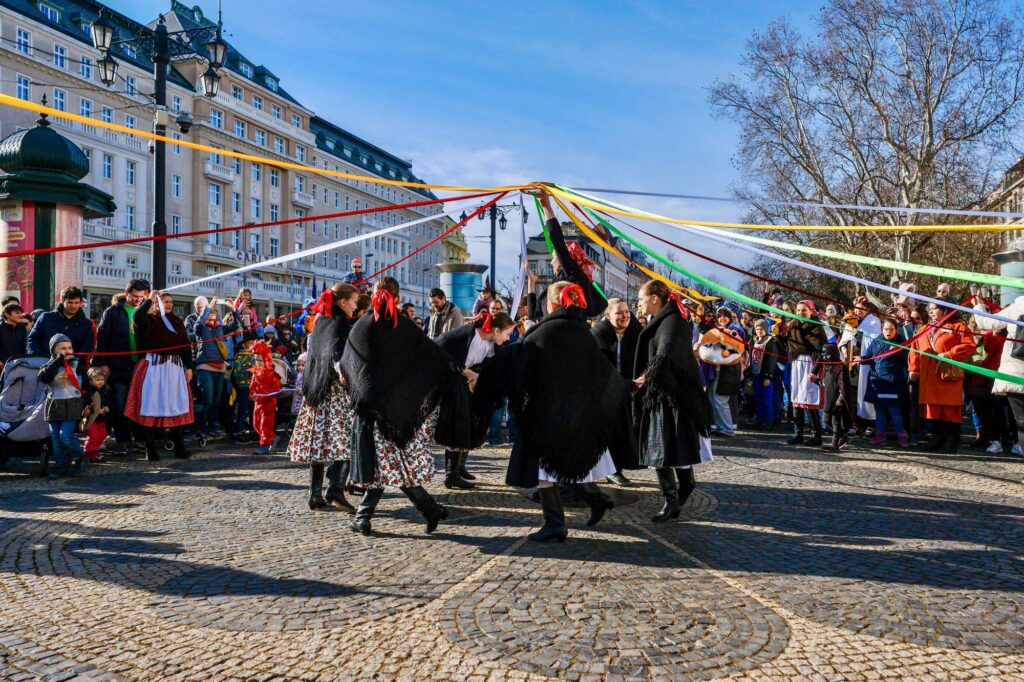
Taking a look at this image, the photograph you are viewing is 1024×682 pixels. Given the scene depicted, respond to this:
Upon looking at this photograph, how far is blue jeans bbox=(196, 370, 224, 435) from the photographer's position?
10.6 metres

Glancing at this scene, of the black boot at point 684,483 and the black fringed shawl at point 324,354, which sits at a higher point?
the black fringed shawl at point 324,354

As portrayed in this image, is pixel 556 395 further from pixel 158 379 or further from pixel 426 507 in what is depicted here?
pixel 158 379

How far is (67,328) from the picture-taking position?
345 inches

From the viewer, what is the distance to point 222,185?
5994 cm

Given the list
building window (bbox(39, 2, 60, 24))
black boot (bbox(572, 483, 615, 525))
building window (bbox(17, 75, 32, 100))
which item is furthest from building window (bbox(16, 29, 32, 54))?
black boot (bbox(572, 483, 615, 525))

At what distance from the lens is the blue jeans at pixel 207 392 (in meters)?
10.6

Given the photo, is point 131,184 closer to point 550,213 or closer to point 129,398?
point 129,398

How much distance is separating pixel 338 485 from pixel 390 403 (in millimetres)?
1222

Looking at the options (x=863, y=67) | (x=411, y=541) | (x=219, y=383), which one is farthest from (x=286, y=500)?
(x=863, y=67)

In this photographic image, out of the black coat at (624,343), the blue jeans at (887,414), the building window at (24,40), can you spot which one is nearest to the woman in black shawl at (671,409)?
the black coat at (624,343)

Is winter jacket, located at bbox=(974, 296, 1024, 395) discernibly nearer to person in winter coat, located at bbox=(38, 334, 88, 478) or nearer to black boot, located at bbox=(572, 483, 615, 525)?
black boot, located at bbox=(572, 483, 615, 525)

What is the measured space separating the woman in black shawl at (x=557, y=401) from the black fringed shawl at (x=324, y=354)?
1226mm

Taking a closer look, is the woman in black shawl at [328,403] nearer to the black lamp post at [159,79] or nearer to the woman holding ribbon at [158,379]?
the woman holding ribbon at [158,379]

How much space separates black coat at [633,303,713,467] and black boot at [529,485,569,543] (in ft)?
3.62
